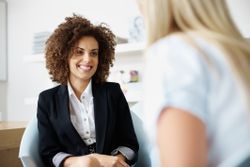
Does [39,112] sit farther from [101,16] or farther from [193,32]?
[101,16]

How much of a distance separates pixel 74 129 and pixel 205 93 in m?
1.02

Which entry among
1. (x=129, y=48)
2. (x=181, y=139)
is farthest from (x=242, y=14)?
(x=181, y=139)

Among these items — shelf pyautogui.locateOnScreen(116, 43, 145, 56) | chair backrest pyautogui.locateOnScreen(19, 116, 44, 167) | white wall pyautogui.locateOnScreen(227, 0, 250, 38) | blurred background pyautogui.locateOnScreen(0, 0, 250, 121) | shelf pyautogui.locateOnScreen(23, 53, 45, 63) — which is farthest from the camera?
shelf pyautogui.locateOnScreen(23, 53, 45, 63)

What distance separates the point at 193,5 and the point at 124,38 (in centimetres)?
200

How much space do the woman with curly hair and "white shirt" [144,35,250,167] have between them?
90 centimetres

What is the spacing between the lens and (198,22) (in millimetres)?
→ 655

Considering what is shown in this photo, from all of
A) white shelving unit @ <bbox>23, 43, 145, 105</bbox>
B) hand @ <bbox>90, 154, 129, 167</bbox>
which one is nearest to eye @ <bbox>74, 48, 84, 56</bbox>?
hand @ <bbox>90, 154, 129, 167</bbox>

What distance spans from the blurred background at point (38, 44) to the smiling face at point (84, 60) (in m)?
0.83

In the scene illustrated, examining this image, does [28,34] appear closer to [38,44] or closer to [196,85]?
[38,44]

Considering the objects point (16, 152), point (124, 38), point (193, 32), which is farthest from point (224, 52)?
point (124, 38)

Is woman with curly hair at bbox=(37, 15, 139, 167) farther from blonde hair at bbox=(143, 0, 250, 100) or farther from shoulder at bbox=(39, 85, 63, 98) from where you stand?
blonde hair at bbox=(143, 0, 250, 100)

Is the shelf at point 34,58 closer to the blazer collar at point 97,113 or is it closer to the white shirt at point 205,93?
the blazer collar at point 97,113

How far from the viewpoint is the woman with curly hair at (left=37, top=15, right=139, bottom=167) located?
1546 millimetres

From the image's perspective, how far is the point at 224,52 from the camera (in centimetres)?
62
